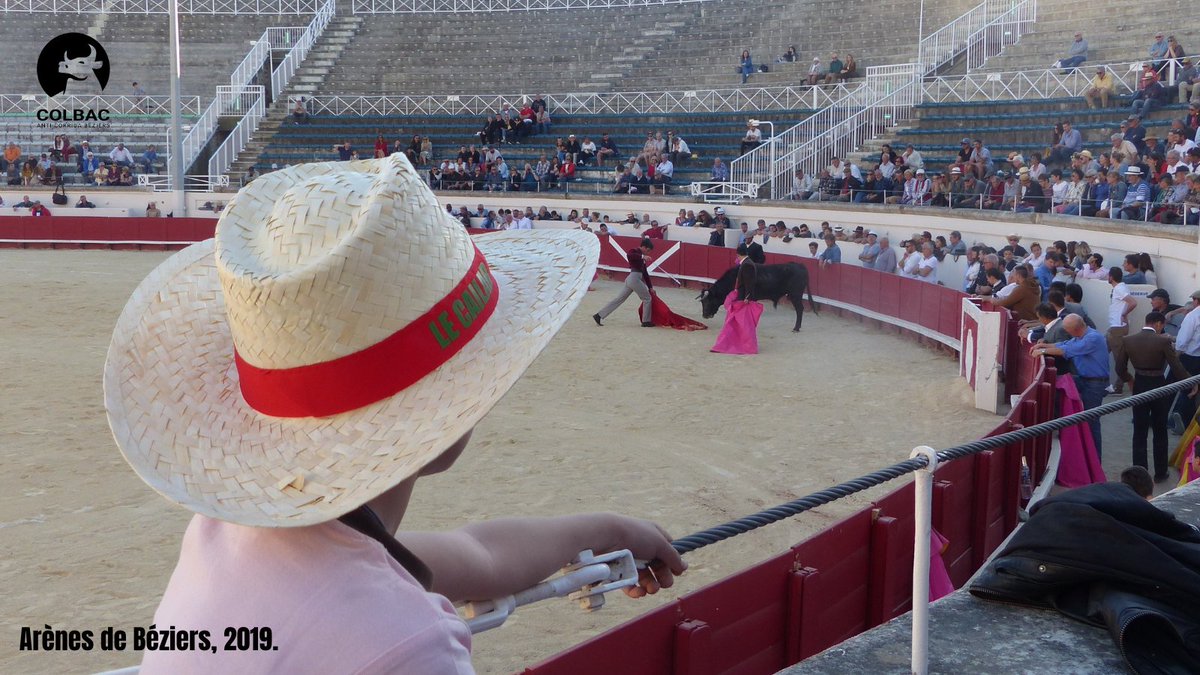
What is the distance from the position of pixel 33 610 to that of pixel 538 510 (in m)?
2.71

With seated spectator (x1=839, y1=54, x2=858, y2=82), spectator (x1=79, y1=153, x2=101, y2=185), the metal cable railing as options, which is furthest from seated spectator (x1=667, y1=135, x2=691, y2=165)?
the metal cable railing

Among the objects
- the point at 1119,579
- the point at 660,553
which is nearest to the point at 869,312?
the point at 1119,579

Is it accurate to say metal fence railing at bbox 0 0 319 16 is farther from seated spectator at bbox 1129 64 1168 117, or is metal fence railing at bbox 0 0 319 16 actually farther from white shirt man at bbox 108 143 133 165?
seated spectator at bbox 1129 64 1168 117

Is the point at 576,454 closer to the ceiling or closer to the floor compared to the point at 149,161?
closer to the floor

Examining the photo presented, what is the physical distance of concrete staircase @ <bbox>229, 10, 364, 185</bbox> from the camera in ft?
101

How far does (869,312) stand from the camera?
16.2 metres

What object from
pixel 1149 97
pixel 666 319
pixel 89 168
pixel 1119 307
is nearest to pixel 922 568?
pixel 1119 307

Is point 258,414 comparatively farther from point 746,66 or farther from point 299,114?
point 299,114

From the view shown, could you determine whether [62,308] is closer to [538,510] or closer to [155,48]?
[538,510]

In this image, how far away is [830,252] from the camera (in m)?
18.1

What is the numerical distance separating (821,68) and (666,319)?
1381cm

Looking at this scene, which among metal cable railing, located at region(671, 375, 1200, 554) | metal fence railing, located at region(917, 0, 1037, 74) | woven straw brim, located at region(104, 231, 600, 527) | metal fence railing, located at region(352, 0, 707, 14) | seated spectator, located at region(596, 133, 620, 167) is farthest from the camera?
metal fence railing, located at region(352, 0, 707, 14)

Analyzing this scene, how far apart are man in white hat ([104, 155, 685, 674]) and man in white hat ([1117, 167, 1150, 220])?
46.2 ft

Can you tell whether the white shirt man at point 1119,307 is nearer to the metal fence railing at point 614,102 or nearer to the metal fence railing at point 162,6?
the metal fence railing at point 614,102
